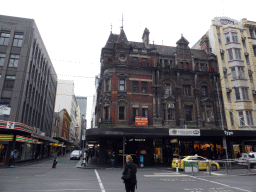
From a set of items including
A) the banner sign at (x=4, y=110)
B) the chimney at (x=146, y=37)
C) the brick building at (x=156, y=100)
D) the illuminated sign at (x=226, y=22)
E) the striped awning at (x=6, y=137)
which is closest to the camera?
the banner sign at (x=4, y=110)

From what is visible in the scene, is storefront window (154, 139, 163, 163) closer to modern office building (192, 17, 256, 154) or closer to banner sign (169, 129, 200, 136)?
banner sign (169, 129, 200, 136)

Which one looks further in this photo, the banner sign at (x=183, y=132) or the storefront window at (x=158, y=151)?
the storefront window at (x=158, y=151)

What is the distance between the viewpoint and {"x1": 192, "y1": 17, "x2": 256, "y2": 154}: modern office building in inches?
1164

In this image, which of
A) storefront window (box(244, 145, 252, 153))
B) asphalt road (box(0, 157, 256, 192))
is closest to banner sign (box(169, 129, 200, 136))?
asphalt road (box(0, 157, 256, 192))

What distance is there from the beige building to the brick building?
237cm

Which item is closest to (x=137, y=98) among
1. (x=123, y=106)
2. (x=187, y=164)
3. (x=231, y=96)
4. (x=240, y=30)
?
(x=123, y=106)

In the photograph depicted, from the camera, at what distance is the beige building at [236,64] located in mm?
29828

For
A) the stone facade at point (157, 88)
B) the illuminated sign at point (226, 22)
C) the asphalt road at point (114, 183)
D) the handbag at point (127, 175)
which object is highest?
the illuminated sign at point (226, 22)

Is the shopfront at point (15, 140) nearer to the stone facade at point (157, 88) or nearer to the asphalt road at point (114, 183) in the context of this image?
the asphalt road at point (114, 183)

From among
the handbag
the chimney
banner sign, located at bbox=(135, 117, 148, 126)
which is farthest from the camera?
the chimney

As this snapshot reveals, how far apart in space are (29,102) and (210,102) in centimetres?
2871

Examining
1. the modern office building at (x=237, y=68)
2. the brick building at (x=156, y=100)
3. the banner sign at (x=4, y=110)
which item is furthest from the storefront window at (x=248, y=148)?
the banner sign at (x=4, y=110)

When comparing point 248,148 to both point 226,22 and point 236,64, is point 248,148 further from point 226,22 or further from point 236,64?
point 226,22

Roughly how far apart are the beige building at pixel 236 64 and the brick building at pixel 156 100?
237 cm
